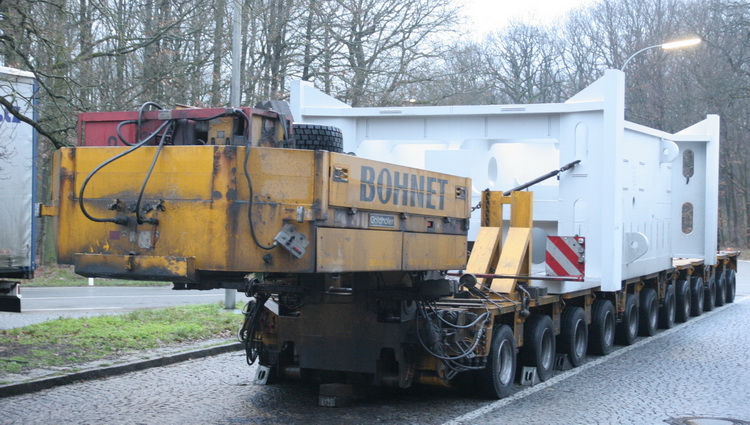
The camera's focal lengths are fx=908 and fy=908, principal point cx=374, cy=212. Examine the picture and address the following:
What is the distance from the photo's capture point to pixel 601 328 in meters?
12.5

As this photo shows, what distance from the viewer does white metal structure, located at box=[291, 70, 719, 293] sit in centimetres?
1113

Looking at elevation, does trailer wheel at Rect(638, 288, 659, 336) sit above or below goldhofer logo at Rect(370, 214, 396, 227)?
below

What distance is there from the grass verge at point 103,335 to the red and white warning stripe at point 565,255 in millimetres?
5023

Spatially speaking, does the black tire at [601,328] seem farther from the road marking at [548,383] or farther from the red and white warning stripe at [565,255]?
the red and white warning stripe at [565,255]

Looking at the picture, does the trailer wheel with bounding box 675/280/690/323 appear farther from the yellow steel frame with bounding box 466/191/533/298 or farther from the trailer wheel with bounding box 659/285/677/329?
the yellow steel frame with bounding box 466/191/533/298

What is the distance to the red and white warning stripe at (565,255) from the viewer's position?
1062 centimetres

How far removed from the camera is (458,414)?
844 cm

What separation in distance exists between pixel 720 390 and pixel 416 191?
4.54 m

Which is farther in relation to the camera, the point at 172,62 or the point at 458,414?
the point at 172,62

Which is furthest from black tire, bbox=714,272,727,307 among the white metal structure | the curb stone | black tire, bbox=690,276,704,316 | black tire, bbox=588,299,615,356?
the curb stone

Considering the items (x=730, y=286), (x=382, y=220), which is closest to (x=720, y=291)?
(x=730, y=286)

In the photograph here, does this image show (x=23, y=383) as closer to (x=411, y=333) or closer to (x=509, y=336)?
(x=411, y=333)

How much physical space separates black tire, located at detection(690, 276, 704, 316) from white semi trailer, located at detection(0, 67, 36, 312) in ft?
41.9

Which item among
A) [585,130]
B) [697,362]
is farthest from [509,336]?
[697,362]
